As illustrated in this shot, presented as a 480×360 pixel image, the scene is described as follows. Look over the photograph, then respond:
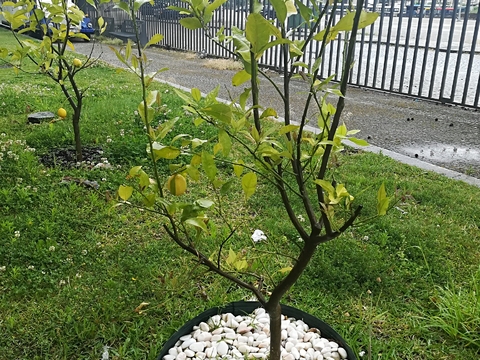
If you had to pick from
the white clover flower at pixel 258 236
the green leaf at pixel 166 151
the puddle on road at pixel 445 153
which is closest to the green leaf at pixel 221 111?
the green leaf at pixel 166 151

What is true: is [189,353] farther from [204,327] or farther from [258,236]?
[258,236]

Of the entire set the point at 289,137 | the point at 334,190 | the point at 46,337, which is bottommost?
the point at 46,337

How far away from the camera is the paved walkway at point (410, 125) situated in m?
4.70

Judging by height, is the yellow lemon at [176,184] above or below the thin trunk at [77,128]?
above

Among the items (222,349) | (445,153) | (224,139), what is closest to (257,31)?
(224,139)

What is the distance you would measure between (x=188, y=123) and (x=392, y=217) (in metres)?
2.48

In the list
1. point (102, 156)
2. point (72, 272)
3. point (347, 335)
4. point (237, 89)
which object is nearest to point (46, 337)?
point (72, 272)

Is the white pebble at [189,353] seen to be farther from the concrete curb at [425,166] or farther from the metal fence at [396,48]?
the concrete curb at [425,166]

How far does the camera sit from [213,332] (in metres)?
2.07

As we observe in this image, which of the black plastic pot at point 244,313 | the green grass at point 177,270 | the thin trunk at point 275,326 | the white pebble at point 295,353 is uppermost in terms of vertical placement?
the thin trunk at point 275,326

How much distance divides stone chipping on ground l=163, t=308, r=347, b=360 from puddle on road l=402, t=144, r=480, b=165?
3242 millimetres

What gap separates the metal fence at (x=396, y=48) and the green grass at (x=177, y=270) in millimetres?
1380

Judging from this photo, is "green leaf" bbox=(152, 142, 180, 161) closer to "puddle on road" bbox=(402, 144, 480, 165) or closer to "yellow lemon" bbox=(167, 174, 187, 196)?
"yellow lemon" bbox=(167, 174, 187, 196)

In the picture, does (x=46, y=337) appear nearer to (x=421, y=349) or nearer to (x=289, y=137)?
(x=289, y=137)
